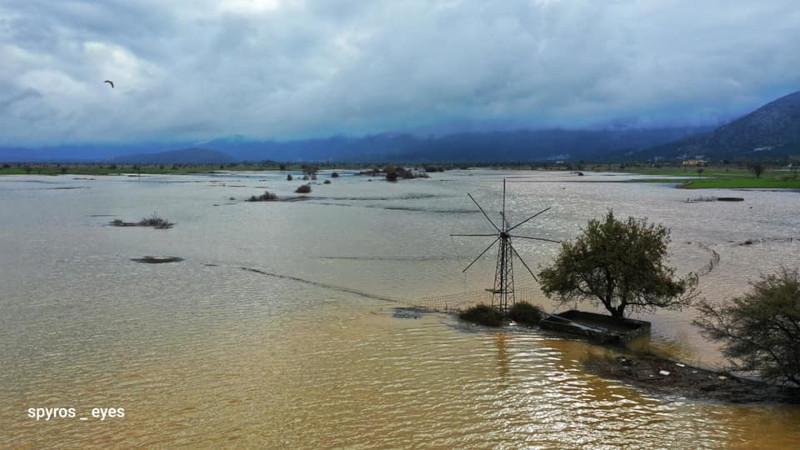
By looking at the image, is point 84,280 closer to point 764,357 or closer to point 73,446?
point 73,446

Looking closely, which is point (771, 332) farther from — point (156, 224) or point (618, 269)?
point (156, 224)

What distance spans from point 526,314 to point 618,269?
4.61 metres

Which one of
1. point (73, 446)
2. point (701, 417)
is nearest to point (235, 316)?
point (73, 446)

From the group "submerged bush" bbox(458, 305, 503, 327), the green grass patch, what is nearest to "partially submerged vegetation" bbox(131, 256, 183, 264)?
"submerged bush" bbox(458, 305, 503, 327)

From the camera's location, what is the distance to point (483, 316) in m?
25.2

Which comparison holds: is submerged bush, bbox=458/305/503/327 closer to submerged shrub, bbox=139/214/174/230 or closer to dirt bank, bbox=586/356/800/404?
dirt bank, bbox=586/356/800/404

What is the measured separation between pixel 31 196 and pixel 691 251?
10419cm

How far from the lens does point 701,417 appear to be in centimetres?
1606

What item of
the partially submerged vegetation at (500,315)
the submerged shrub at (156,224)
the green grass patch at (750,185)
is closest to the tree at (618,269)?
the partially submerged vegetation at (500,315)

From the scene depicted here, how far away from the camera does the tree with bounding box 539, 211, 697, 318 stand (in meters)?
23.2

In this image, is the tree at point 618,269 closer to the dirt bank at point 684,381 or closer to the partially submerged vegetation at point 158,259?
the dirt bank at point 684,381

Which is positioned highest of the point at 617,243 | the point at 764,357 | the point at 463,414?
the point at 617,243

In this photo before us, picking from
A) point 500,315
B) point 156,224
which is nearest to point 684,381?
point 500,315

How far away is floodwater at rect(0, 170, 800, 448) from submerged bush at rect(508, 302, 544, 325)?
1.14 metres
